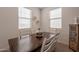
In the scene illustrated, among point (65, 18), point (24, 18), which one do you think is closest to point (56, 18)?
point (65, 18)

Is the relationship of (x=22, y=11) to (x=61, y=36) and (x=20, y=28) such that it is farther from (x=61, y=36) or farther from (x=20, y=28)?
(x=61, y=36)

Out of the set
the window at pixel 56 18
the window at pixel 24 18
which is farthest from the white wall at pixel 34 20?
the window at pixel 56 18

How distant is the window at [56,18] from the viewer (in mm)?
1019

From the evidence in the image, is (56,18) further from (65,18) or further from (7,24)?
(7,24)

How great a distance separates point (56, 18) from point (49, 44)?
0.91 ft

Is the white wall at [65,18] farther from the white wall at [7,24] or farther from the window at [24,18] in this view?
the white wall at [7,24]

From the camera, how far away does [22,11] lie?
3.29 ft

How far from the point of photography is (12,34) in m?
0.98

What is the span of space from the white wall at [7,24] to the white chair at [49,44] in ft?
1.06
